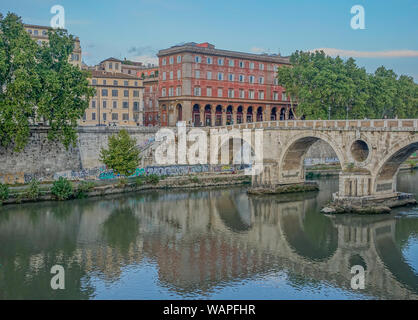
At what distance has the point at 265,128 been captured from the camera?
55031 mm

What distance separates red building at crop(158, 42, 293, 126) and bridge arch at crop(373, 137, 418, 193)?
36.9 meters

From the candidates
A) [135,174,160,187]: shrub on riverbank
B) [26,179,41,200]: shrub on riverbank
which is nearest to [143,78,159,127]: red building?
[135,174,160,187]: shrub on riverbank

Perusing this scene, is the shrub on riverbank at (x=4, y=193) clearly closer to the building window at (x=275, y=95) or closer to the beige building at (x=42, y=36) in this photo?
the beige building at (x=42, y=36)

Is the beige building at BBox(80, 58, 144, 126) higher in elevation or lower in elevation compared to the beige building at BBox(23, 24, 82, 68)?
lower

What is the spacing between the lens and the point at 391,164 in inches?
1684

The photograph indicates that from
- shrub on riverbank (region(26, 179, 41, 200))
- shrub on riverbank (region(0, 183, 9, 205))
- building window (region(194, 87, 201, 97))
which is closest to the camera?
shrub on riverbank (region(0, 183, 9, 205))

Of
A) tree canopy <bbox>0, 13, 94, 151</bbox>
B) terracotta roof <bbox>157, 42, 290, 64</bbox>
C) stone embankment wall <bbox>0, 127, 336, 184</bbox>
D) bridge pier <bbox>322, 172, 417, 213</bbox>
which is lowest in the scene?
bridge pier <bbox>322, 172, 417, 213</bbox>

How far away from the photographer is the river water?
26016mm

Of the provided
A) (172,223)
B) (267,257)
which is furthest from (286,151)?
(267,257)

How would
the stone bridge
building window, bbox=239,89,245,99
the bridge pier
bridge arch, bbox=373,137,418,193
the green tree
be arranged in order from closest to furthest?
1. bridge arch, bbox=373,137,418,193
2. the stone bridge
3. the bridge pier
4. the green tree
5. building window, bbox=239,89,245,99

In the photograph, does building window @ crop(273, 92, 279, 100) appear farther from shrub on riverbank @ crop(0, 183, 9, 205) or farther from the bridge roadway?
shrub on riverbank @ crop(0, 183, 9, 205)


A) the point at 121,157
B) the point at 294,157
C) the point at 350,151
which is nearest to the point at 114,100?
the point at 121,157

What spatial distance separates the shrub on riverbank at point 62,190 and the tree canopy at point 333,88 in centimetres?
3705

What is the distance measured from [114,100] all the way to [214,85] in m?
16.3
